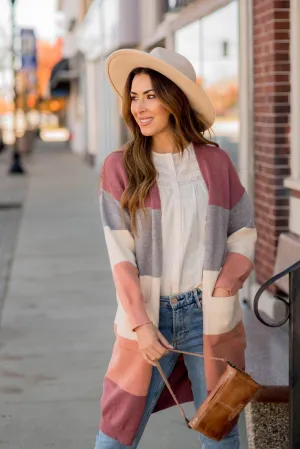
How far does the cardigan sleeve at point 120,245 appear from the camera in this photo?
126 inches

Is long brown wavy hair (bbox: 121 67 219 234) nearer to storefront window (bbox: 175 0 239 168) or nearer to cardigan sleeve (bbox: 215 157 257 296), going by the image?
cardigan sleeve (bbox: 215 157 257 296)

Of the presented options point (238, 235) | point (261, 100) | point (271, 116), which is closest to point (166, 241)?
point (238, 235)

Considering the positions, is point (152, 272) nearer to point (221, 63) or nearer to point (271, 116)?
point (271, 116)

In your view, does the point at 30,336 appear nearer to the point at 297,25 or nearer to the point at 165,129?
the point at 297,25

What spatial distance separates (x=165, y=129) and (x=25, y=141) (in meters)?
35.7

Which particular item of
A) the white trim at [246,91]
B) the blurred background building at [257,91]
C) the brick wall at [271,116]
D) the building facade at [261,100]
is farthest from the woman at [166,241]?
the white trim at [246,91]

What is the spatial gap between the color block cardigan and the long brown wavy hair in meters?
0.04

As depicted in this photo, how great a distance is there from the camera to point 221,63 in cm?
951

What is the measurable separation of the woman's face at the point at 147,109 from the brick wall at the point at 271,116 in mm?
3744

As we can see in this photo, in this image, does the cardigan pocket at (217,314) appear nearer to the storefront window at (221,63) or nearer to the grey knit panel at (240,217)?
the grey knit panel at (240,217)

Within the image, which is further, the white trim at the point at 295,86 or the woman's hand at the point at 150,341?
the white trim at the point at 295,86

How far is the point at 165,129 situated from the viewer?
11.0 feet

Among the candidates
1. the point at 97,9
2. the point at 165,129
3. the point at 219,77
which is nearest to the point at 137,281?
the point at 165,129

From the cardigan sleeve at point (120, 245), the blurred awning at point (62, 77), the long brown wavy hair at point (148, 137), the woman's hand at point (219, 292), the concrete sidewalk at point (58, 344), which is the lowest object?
the concrete sidewalk at point (58, 344)
